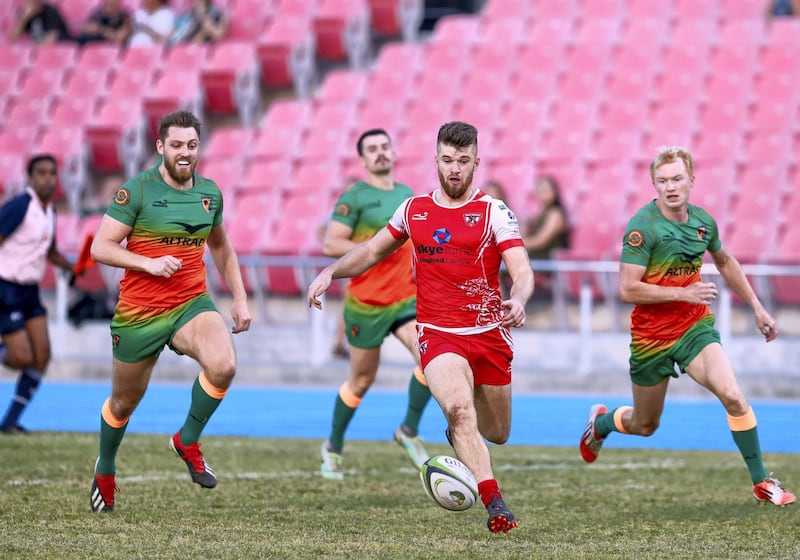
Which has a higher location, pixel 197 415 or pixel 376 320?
pixel 376 320

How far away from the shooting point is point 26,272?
12617mm

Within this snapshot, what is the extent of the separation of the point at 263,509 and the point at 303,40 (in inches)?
614

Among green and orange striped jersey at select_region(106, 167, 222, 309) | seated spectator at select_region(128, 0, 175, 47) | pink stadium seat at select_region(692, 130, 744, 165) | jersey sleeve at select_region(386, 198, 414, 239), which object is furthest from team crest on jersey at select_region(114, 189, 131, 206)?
seated spectator at select_region(128, 0, 175, 47)

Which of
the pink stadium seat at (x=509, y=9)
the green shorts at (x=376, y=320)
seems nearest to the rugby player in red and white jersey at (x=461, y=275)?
the green shorts at (x=376, y=320)

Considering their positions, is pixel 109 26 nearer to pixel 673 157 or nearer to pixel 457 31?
pixel 457 31

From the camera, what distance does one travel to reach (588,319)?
55.3 feet

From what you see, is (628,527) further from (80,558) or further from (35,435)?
(35,435)

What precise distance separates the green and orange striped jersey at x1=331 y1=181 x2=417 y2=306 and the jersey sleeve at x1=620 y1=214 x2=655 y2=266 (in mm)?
2342

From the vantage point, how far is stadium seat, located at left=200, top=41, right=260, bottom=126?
74.9 ft

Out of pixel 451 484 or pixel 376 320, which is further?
pixel 376 320

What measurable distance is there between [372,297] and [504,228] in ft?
10.2

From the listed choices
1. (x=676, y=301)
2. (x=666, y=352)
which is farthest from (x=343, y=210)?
(x=676, y=301)

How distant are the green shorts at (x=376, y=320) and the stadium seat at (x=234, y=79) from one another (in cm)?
1286

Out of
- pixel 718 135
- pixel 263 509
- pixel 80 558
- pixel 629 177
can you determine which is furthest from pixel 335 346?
pixel 80 558
